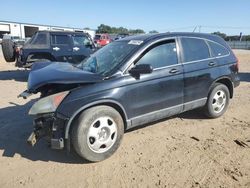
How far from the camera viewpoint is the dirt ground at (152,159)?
12.6 ft

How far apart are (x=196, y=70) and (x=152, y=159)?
2010 mm

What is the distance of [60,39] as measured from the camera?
12.3 m

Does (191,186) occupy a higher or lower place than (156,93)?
lower

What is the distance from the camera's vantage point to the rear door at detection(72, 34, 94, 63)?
40.7 ft

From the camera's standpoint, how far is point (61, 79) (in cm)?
425

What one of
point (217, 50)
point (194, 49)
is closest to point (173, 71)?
point (194, 49)

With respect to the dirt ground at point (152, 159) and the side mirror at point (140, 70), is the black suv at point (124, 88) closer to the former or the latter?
the side mirror at point (140, 70)

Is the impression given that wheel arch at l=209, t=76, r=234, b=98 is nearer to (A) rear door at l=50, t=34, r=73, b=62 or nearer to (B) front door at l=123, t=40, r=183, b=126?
(B) front door at l=123, t=40, r=183, b=126

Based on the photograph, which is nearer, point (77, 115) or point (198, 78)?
point (77, 115)

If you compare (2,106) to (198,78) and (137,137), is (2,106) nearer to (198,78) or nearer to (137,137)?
(137,137)

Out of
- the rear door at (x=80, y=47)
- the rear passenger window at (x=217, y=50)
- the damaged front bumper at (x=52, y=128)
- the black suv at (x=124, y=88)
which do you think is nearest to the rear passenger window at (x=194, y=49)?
the black suv at (x=124, y=88)

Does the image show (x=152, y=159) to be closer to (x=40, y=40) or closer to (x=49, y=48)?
(x=49, y=48)

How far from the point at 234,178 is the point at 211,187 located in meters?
0.41

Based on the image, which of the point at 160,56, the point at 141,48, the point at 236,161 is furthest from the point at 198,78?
the point at 236,161
